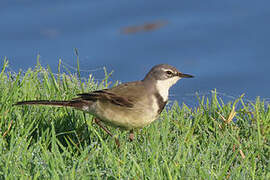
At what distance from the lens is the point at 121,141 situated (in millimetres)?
6672

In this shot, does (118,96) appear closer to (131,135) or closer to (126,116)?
(126,116)

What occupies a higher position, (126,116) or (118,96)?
(118,96)

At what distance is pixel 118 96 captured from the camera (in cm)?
667

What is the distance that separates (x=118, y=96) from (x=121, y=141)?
51cm

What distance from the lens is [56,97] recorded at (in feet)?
25.0

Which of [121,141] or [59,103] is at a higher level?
[59,103]

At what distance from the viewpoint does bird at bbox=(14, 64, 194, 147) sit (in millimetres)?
6594

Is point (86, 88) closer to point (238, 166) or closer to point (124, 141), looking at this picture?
point (124, 141)

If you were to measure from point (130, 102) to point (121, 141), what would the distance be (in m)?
0.46

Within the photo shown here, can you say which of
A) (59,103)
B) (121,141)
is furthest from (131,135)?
(59,103)

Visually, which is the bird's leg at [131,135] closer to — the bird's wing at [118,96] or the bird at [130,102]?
the bird at [130,102]

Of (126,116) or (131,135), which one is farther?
(131,135)

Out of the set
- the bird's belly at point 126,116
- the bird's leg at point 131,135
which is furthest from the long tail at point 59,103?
the bird's leg at point 131,135

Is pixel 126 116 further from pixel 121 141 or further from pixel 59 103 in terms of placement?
pixel 59 103
